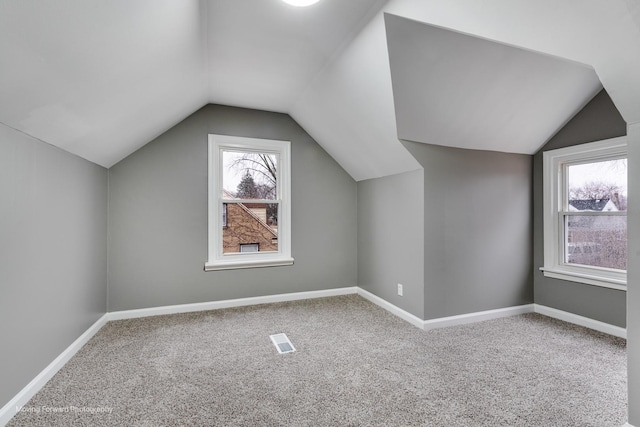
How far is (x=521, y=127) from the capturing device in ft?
10.1

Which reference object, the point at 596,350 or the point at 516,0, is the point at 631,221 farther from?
the point at 596,350

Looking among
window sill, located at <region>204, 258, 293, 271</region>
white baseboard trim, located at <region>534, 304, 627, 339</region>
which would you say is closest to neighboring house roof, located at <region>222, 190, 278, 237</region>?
window sill, located at <region>204, 258, 293, 271</region>

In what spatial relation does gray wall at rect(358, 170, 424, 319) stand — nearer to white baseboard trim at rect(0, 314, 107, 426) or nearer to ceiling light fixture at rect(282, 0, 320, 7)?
ceiling light fixture at rect(282, 0, 320, 7)

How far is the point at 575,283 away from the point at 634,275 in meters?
1.95

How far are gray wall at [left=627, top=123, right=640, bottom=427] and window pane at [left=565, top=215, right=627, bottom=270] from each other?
178 centimetres

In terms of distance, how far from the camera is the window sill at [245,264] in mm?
3602

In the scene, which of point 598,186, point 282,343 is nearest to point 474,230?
point 598,186

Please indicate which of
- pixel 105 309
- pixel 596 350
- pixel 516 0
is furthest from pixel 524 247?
pixel 105 309

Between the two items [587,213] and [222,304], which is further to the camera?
[222,304]

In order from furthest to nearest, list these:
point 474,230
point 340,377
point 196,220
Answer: point 196,220 < point 474,230 < point 340,377

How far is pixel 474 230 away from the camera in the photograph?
3238 millimetres

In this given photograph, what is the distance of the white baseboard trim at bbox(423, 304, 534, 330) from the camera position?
3025 millimetres

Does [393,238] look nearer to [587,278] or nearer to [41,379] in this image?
[587,278]

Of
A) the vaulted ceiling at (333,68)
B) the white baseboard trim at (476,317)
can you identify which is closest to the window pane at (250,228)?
the vaulted ceiling at (333,68)
